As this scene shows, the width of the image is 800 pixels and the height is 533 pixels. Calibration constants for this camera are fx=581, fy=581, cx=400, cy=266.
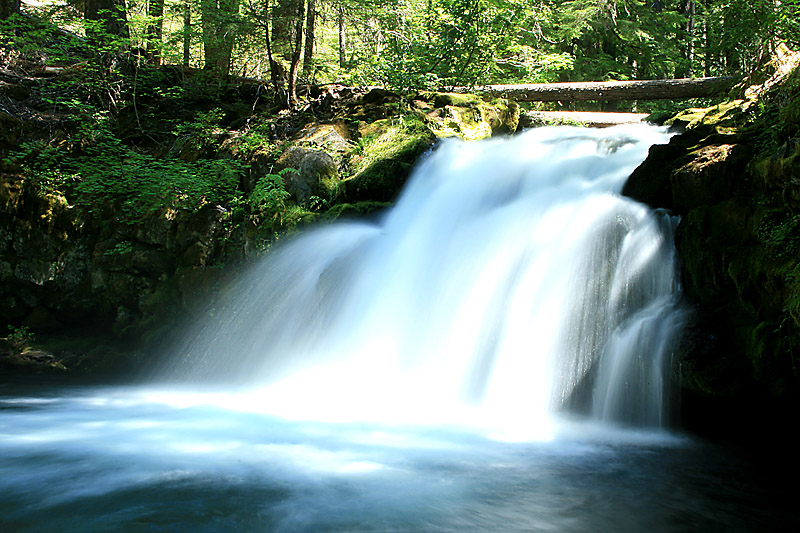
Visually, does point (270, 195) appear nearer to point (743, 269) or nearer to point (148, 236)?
point (148, 236)

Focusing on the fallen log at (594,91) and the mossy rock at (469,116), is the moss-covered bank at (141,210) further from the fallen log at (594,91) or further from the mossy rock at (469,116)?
the fallen log at (594,91)

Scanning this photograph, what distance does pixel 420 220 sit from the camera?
7.26m

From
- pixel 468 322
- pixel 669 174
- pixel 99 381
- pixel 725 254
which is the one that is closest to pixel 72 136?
pixel 99 381

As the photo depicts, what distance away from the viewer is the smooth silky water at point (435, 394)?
324 centimetres

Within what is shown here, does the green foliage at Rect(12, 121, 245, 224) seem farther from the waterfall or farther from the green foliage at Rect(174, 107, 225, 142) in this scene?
the waterfall

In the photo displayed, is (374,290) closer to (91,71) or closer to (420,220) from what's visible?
(420,220)

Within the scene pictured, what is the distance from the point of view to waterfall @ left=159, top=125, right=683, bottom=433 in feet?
16.3

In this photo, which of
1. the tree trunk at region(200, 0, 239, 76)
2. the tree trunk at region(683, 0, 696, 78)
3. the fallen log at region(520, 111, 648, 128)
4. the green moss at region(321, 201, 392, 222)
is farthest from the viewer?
the tree trunk at region(683, 0, 696, 78)

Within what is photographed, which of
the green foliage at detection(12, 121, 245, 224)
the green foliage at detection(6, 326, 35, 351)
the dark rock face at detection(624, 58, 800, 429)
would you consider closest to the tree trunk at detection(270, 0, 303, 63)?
the green foliage at detection(12, 121, 245, 224)

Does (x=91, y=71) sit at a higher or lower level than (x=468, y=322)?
higher

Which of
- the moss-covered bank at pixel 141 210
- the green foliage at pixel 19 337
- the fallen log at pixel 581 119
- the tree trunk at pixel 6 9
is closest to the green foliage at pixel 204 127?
the moss-covered bank at pixel 141 210

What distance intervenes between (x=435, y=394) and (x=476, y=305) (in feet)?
3.24

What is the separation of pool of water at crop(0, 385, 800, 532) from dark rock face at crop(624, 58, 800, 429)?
52 cm

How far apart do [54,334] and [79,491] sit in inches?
229
